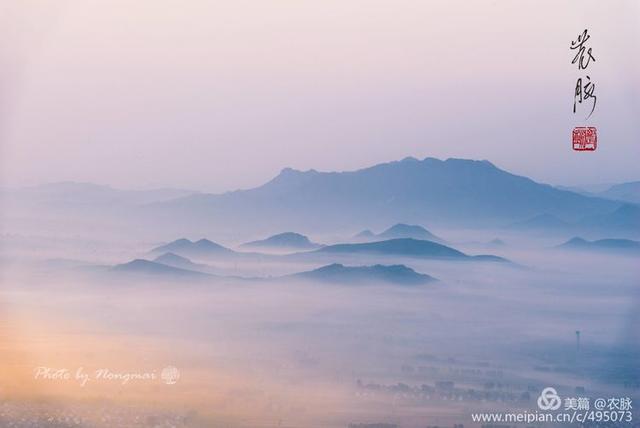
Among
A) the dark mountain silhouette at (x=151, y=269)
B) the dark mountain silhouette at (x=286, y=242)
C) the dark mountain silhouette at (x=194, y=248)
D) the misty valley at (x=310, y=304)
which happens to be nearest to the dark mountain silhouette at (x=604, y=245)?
the misty valley at (x=310, y=304)

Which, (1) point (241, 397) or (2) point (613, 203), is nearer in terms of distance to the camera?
(1) point (241, 397)

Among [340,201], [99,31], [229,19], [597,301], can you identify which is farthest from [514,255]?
[99,31]

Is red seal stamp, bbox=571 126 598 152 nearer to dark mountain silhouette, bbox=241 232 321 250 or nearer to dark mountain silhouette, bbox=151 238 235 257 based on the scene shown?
dark mountain silhouette, bbox=241 232 321 250

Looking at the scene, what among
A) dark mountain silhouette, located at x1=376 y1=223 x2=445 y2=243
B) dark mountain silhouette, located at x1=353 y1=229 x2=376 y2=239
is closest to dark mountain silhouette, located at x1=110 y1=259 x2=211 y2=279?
dark mountain silhouette, located at x1=353 y1=229 x2=376 y2=239

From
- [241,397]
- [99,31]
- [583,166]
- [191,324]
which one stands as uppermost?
[99,31]

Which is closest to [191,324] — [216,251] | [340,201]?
[216,251]

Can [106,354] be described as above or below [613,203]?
below

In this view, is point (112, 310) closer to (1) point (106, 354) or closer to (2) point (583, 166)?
(1) point (106, 354)
